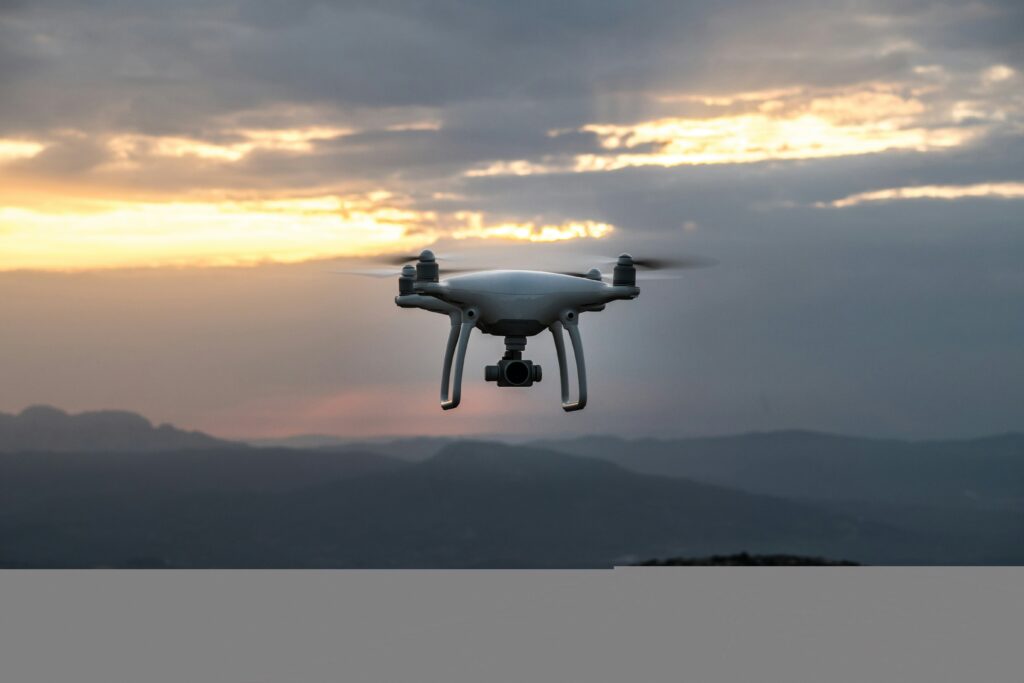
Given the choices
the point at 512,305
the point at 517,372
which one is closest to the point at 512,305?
the point at 512,305

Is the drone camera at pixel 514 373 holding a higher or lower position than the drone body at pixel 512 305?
lower

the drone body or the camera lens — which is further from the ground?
the drone body

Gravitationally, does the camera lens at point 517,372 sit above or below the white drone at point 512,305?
below

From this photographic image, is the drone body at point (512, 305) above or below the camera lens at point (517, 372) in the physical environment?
above

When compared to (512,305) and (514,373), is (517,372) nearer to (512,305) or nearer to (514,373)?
(514,373)

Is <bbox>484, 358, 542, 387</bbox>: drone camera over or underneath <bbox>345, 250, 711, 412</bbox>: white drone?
underneath

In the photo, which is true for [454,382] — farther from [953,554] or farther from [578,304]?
[953,554]
